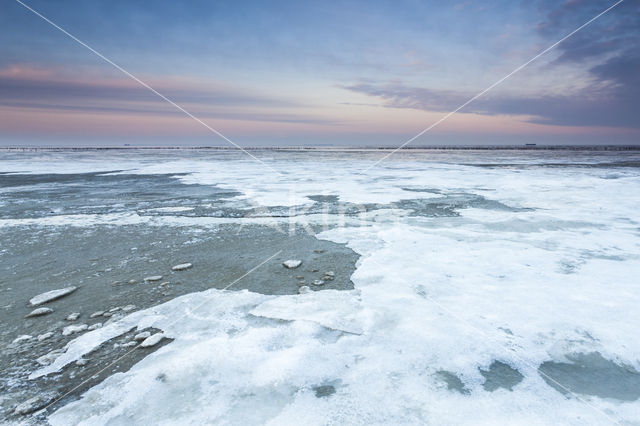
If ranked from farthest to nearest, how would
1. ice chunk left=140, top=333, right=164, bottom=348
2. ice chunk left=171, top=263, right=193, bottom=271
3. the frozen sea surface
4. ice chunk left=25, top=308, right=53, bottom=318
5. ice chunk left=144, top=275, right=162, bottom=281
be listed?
1. ice chunk left=171, top=263, right=193, bottom=271
2. ice chunk left=144, top=275, right=162, bottom=281
3. ice chunk left=25, top=308, right=53, bottom=318
4. ice chunk left=140, top=333, right=164, bottom=348
5. the frozen sea surface

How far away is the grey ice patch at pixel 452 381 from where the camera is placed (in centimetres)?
202

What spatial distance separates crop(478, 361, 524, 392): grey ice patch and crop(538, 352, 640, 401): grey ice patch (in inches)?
7.0

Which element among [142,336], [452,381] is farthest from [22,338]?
[452,381]

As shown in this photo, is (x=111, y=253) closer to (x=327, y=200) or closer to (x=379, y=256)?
(x=379, y=256)

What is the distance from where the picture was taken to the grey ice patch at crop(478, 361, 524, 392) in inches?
80.5

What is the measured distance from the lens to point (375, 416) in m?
1.80

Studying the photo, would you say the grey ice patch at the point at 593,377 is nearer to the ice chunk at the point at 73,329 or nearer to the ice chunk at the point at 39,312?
the ice chunk at the point at 73,329

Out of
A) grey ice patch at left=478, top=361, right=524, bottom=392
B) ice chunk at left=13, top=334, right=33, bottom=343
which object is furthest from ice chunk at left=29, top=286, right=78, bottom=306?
grey ice patch at left=478, top=361, right=524, bottom=392

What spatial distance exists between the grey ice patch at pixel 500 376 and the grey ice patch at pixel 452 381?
136mm

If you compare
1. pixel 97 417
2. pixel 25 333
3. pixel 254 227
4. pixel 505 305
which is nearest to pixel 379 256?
pixel 505 305

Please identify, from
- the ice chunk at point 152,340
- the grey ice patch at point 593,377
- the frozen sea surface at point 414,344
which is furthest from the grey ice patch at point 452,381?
the ice chunk at point 152,340

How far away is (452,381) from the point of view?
210 centimetres

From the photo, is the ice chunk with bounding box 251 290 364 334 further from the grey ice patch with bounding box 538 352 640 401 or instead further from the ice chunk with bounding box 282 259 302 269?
the grey ice patch with bounding box 538 352 640 401

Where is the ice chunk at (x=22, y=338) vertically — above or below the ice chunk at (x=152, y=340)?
below
